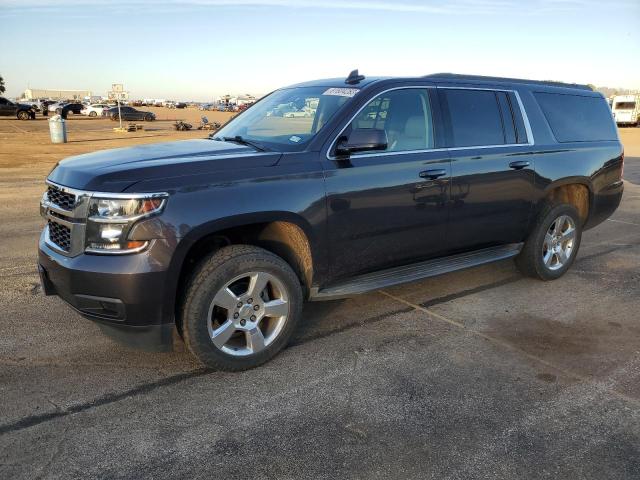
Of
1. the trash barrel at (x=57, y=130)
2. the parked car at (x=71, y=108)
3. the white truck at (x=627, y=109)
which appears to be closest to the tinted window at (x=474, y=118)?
the trash barrel at (x=57, y=130)

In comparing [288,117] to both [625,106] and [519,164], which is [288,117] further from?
[625,106]

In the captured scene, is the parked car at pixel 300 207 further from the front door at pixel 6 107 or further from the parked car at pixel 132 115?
the parked car at pixel 132 115

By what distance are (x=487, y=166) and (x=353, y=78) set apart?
4.61ft

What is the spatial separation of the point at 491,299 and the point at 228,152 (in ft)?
9.55

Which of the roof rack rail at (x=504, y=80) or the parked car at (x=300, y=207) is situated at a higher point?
the roof rack rail at (x=504, y=80)

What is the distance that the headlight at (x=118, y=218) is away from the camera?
10.3ft

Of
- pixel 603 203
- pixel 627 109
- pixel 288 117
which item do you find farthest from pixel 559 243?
pixel 627 109

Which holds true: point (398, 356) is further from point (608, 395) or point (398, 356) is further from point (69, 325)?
point (69, 325)

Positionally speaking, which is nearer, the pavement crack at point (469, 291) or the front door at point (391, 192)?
the front door at point (391, 192)

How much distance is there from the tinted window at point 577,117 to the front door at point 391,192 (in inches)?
67.5

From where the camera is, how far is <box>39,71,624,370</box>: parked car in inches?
126

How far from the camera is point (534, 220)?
5363 mm

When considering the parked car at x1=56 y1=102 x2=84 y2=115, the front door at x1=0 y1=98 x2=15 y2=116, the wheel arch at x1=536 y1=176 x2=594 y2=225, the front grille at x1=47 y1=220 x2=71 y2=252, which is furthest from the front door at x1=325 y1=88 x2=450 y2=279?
the parked car at x1=56 y1=102 x2=84 y2=115

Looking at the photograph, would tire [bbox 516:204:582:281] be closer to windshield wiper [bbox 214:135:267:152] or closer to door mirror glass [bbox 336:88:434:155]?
door mirror glass [bbox 336:88:434:155]
